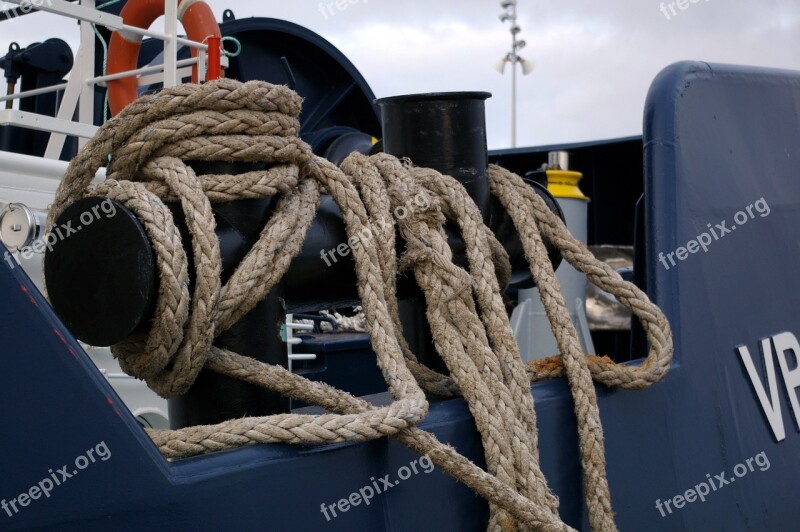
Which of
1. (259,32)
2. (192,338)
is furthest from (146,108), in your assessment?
(259,32)

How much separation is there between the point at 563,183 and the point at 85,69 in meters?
2.36

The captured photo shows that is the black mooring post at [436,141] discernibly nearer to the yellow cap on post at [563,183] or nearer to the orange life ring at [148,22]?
the orange life ring at [148,22]

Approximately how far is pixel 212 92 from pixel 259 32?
4818mm

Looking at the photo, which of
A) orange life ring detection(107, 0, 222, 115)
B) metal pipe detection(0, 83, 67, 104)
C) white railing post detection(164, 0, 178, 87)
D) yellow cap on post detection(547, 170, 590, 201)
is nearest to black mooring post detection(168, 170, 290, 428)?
white railing post detection(164, 0, 178, 87)

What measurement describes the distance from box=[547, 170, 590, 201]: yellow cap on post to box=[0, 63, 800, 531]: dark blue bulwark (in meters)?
2.20

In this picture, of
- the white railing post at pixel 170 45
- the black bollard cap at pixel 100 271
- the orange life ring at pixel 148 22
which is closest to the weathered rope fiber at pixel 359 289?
the black bollard cap at pixel 100 271

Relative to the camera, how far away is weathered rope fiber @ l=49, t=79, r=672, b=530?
4.64 feet

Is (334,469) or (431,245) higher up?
(431,245)

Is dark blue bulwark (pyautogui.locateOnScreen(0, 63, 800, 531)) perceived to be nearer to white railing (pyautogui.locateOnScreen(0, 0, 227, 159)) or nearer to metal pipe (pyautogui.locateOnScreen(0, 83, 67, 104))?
white railing (pyautogui.locateOnScreen(0, 0, 227, 159))

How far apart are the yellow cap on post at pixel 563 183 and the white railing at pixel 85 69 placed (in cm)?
179

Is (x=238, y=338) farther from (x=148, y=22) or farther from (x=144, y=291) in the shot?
(x=148, y=22)

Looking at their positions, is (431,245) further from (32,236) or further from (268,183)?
(32,236)

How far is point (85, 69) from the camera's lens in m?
3.61

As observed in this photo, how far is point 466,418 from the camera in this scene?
1.66m
